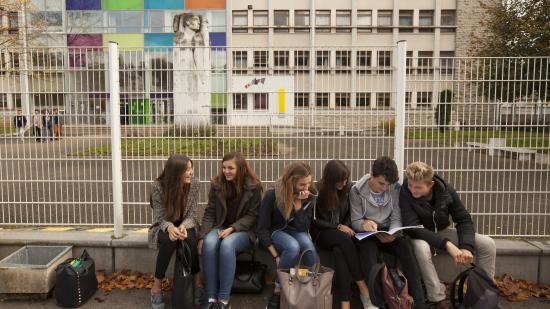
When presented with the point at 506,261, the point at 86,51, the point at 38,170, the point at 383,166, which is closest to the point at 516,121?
the point at 506,261

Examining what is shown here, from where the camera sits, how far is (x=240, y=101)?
190 inches

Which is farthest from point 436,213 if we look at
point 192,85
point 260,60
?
point 192,85

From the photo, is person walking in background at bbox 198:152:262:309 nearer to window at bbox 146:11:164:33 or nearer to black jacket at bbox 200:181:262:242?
black jacket at bbox 200:181:262:242

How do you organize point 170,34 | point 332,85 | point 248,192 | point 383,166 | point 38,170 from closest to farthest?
1. point 383,166
2. point 248,192
3. point 332,85
4. point 38,170
5. point 170,34

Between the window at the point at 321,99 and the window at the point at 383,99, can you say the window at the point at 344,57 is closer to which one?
the window at the point at 321,99

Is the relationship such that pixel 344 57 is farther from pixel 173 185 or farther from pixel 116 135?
pixel 116 135

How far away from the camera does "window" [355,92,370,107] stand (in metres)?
4.56

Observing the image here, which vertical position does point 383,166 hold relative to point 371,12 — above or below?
below

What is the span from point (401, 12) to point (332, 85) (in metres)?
Answer: 41.7

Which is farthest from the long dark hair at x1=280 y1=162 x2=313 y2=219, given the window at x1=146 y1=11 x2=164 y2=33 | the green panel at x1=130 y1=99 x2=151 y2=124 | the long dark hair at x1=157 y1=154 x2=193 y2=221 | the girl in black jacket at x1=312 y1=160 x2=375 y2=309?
the window at x1=146 y1=11 x2=164 y2=33

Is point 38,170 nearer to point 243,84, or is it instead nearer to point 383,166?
point 243,84

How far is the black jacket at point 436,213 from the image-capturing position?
400 cm

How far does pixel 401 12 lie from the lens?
42.6 metres

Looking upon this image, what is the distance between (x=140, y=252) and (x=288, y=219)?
1735 mm
